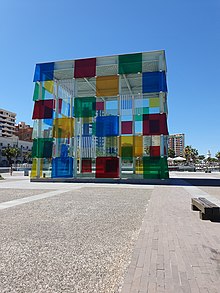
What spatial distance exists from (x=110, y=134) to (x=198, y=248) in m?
19.1

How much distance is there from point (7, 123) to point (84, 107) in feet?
380

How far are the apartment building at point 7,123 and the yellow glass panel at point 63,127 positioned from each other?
107m

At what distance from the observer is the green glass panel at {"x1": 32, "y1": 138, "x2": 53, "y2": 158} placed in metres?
25.0

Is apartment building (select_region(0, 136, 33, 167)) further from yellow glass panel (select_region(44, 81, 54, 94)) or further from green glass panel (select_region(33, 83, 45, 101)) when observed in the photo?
yellow glass panel (select_region(44, 81, 54, 94))

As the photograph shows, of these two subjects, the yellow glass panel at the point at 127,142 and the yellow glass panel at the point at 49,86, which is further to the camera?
the yellow glass panel at the point at 49,86

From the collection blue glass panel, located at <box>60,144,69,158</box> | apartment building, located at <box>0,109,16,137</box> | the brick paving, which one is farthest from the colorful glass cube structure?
apartment building, located at <box>0,109,16,137</box>

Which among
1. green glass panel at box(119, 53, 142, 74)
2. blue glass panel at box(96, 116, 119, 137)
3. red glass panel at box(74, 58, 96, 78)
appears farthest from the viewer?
red glass panel at box(74, 58, 96, 78)

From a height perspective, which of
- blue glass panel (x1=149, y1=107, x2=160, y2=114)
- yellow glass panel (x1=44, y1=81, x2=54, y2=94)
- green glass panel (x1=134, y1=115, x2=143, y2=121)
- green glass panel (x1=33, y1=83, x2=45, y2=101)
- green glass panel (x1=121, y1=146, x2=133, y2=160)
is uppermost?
A: yellow glass panel (x1=44, y1=81, x2=54, y2=94)

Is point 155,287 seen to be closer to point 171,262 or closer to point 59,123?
point 171,262

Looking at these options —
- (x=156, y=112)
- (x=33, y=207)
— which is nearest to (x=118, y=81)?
(x=156, y=112)

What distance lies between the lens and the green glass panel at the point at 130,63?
23000 millimetres

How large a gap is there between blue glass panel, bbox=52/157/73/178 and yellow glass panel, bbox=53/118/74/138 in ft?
8.33

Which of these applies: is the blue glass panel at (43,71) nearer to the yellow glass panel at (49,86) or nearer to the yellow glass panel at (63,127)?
the yellow glass panel at (49,86)

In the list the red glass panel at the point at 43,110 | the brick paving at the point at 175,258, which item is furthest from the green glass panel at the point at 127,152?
the brick paving at the point at 175,258
